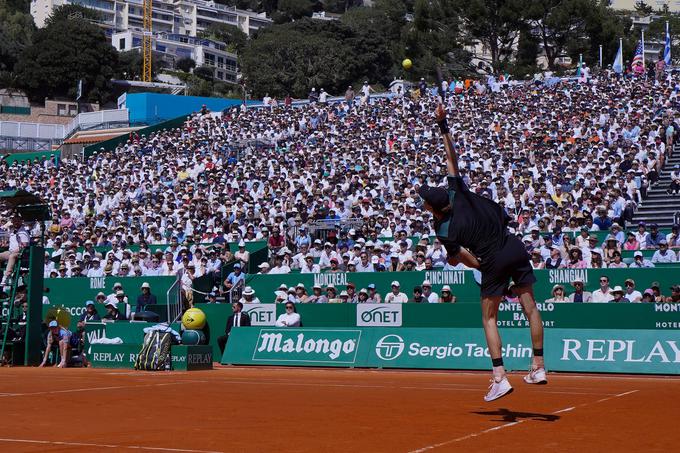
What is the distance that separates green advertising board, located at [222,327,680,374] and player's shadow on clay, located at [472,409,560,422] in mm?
9037

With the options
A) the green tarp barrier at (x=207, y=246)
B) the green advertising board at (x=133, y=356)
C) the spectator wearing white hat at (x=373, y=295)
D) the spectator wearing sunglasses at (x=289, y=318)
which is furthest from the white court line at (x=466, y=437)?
the green tarp barrier at (x=207, y=246)

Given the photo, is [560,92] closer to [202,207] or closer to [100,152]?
[202,207]

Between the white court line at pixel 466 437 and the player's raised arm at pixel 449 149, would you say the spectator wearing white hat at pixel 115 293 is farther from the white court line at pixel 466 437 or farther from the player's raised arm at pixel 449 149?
the white court line at pixel 466 437

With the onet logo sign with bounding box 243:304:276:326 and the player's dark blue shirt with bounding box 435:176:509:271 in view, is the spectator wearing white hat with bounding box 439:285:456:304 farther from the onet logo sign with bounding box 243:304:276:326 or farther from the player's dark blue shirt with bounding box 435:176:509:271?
the player's dark blue shirt with bounding box 435:176:509:271

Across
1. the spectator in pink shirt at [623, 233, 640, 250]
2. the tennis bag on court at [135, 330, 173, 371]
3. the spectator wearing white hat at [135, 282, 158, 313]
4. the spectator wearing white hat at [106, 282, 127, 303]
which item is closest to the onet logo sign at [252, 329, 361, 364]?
the tennis bag on court at [135, 330, 173, 371]

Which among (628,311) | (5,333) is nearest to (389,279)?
(628,311)

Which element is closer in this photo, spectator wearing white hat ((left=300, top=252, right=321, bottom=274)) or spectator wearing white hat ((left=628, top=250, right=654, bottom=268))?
spectator wearing white hat ((left=628, top=250, right=654, bottom=268))

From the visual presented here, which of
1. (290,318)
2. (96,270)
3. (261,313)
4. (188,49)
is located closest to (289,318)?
(290,318)

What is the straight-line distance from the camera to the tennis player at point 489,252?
8961 mm

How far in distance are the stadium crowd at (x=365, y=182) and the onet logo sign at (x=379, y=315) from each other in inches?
93.6

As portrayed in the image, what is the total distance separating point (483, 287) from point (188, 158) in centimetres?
3576

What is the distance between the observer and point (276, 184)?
35281mm

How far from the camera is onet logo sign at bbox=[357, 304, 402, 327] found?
70.0ft

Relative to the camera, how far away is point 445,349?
19.4m
